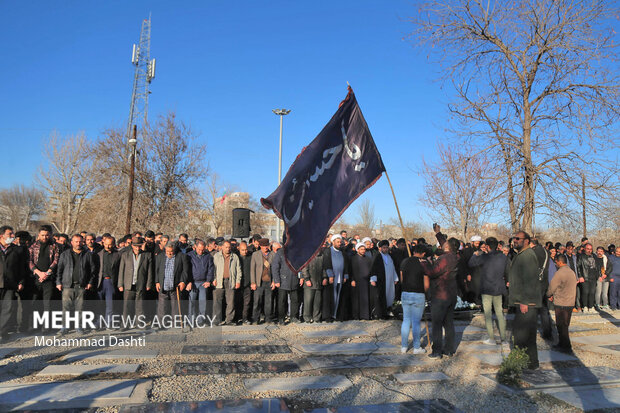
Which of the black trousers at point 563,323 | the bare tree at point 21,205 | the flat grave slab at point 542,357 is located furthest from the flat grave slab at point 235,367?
the bare tree at point 21,205

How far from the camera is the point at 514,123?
12.6 meters

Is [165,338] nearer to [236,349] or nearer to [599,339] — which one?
[236,349]

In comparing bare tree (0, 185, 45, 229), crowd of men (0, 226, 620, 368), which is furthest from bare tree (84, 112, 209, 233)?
bare tree (0, 185, 45, 229)

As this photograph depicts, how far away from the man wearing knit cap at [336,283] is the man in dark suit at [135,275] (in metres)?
4.06

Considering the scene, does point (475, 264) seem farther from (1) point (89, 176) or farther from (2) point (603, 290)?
(1) point (89, 176)

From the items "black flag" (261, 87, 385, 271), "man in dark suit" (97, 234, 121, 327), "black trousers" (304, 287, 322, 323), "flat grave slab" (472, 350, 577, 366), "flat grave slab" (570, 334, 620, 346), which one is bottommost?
"flat grave slab" (570, 334, 620, 346)

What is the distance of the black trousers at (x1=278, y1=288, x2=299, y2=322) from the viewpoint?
1091cm

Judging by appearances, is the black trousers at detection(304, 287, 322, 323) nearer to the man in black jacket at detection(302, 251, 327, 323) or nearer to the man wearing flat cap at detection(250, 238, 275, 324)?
the man in black jacket at detection(302, 251, 327, 323)

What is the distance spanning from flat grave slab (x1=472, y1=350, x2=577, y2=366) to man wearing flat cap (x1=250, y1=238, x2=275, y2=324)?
4.89 meters

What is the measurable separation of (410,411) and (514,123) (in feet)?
32.1

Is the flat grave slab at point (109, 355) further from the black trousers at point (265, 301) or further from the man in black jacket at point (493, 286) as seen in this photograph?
the man in black jacket at point (493, 286)

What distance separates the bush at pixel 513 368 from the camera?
6.36m

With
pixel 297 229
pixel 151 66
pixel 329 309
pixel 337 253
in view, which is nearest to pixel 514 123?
pixel 337 253

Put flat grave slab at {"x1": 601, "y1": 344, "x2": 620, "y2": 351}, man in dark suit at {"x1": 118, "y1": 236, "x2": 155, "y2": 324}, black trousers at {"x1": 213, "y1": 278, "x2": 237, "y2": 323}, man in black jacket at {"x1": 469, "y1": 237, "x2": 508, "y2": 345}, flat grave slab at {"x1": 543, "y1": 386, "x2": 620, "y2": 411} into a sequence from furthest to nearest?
black trousers at {"x1": 213, "y1": 278, "x2": 237, "y2": 323} < man in dark suit at {"x1": 118, "y1": 236, "x2": 155, "y2": 324} < flat grave slab at {"x1": 601, "y1": 344, "x2": 620, "y2": 351} < man in black jacket at {"x1": 469, "y1": 237, "x2": 508, "y2": 345} < flat grave slab at {"x1": 543, "y1": 386, "x2": 620, "y2": 411}
